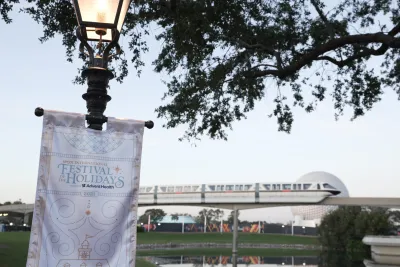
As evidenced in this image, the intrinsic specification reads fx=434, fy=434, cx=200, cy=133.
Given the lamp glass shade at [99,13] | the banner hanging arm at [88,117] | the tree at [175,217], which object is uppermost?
the lamp glass shade at [99,13]

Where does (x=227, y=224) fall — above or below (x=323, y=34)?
below

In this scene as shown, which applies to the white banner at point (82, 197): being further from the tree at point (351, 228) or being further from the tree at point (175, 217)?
the tree at point (175, 217)

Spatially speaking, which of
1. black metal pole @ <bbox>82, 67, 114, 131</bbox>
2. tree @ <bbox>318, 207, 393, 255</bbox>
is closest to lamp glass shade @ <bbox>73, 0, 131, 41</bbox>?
black metal pole @ <bbox>82, 67, 114, 131</bbox>

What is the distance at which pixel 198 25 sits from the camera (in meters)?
12.6

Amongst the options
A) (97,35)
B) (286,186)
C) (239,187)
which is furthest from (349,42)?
(239,187)

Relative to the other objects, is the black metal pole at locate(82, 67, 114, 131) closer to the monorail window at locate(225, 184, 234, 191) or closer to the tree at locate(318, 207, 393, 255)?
the monorail window at locate(225, 184, 234, 191)

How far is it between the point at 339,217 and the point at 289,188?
36.1 ft

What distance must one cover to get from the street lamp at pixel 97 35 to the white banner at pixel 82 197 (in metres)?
0.18

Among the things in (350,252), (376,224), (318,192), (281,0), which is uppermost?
(281,0)

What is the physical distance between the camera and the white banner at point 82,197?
4707 millimetres

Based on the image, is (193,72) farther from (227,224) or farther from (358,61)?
(227,224)

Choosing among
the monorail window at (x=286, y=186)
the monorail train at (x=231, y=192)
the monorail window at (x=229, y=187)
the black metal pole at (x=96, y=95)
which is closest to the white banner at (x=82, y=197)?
the black metal pole at (x=96, y=95)

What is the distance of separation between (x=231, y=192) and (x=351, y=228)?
16473 millimetres

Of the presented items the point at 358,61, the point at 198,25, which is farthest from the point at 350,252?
the point at 198,25
